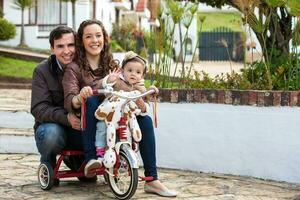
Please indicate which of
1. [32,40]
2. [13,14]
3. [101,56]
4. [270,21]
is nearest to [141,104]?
[101,56]

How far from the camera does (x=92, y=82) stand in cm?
503

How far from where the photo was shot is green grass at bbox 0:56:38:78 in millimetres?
14559

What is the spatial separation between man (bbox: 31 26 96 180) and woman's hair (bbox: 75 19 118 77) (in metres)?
0.08

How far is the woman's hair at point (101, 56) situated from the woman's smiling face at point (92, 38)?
0.04 metres

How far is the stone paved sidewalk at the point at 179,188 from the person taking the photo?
5.04 meters

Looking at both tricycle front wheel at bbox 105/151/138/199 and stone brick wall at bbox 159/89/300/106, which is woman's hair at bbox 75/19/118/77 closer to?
tricycle front wheel at bbox 105/151/138/199

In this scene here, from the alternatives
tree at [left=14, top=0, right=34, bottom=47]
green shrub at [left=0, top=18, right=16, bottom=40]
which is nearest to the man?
green shrub at [left=0, top=18, right=16, bottom=40]

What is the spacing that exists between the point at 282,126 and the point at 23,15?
730 inches

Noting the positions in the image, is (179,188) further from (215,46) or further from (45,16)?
(215,46)

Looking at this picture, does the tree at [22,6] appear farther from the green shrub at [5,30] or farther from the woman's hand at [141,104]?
the woman's hand at [141,104]

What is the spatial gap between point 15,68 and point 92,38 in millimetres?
10834

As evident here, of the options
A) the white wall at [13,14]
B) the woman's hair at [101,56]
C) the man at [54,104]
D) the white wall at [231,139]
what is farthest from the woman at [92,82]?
the white wall at [13,14]

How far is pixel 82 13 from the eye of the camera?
936 inches

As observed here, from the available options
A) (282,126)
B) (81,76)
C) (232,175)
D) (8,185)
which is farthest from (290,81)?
(8,185)
